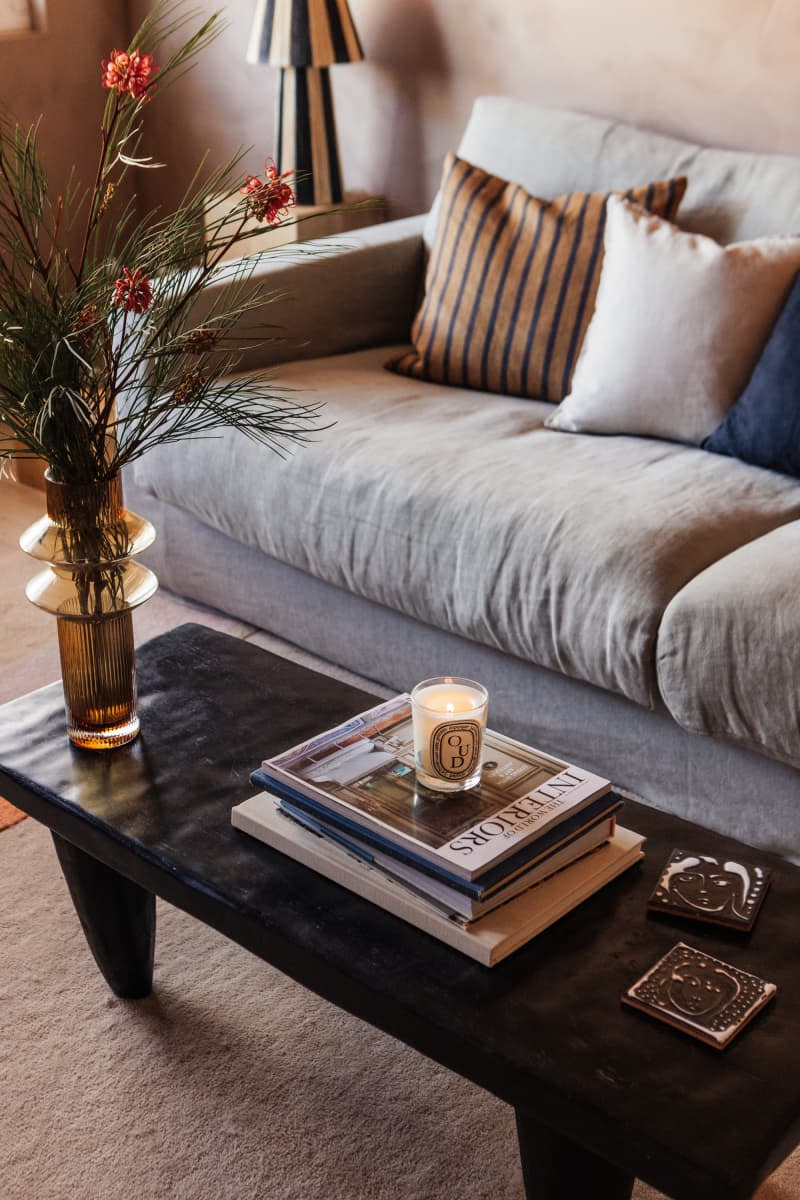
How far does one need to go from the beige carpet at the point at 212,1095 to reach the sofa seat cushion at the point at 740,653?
53 centimetres

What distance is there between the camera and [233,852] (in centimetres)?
127

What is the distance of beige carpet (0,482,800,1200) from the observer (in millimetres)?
1349

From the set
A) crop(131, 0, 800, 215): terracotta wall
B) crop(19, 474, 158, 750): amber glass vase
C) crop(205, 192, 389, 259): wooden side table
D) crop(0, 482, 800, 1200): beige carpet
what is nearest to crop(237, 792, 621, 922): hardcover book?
crop(19, 474, 158, 750): amber glass vase

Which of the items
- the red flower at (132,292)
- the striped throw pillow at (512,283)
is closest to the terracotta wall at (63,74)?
the striped throw pillow at (512,283)

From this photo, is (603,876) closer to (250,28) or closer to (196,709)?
(196,709)

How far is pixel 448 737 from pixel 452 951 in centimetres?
20

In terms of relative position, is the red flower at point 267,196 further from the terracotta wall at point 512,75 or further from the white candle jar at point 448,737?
the terracotta wall at point 512,75

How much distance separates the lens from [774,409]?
2.07 metres

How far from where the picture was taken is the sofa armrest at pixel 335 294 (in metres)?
2.55

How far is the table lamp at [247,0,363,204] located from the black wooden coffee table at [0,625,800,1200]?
6.25 feet

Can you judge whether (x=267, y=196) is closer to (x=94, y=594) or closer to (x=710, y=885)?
(x=94, y=594)

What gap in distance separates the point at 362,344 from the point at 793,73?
3.26 feet

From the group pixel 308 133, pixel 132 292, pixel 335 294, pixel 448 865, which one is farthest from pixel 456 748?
pixel 308 133

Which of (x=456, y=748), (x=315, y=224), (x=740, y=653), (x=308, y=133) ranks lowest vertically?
(x=740, y=653)
